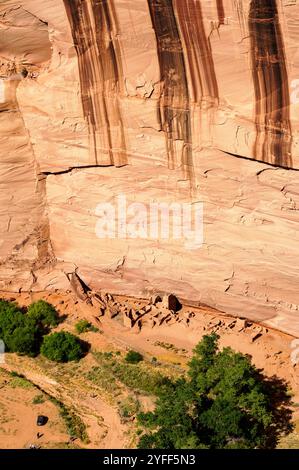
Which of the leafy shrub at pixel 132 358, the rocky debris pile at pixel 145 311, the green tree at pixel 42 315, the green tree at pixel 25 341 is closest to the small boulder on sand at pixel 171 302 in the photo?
the rocky debris pile at pixel 145 311

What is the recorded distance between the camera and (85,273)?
30250 millimetres

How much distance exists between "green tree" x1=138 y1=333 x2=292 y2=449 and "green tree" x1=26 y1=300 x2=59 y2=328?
223 inches

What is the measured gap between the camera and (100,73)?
996 inches

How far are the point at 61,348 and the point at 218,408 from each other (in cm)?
656

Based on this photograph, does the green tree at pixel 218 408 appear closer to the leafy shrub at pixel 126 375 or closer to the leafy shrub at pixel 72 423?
the leafy shrub at pixel 126 375

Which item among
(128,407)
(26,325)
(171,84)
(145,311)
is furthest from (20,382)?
(171,84)

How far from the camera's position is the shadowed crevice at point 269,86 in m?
21.8

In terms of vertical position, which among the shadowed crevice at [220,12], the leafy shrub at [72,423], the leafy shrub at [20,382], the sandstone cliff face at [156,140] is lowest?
the leafy shrub at [72,423]

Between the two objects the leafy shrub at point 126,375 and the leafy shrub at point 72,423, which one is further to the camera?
the leafy shrub at point 126,375

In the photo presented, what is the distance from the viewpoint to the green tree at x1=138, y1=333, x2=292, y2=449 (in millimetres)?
23000

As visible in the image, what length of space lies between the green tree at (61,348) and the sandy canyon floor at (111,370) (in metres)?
0.26

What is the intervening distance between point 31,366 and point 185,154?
913 cm

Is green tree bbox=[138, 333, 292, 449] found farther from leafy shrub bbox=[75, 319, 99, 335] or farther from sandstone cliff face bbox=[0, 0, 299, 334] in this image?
leafy shrub bbox=[75, 319, 99, 335]

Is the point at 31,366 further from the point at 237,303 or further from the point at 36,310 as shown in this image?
the point at 237,303
